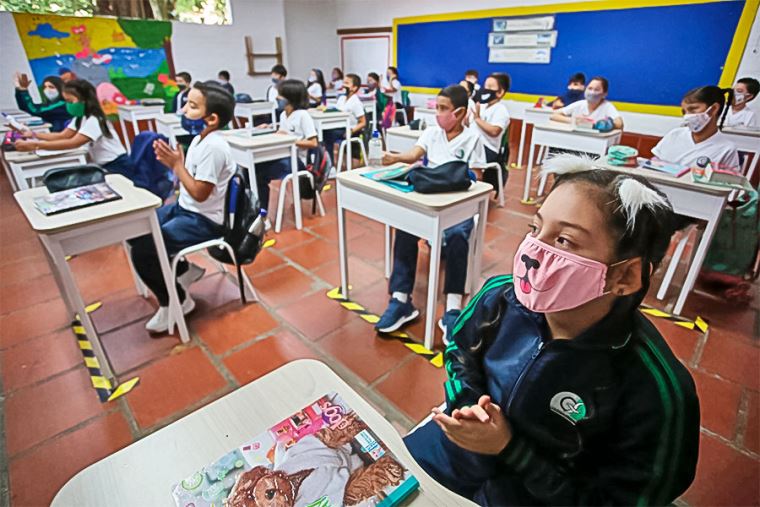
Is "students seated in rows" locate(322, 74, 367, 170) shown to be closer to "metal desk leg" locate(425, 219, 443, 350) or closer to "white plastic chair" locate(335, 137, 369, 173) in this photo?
"white plastic chair" locate(335, 137, 369, 173)

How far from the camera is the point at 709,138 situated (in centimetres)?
259

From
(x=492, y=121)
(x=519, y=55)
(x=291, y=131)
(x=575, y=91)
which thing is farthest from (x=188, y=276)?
(x=519, y=55)

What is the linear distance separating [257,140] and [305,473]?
307 centimetres

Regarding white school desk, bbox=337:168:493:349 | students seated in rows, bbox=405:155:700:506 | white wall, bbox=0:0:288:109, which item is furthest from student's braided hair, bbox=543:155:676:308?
white wall, bbox=0:0:288:109

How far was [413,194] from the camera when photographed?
1812 mm

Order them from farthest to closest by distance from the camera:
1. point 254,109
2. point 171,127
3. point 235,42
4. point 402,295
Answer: point 235,42, point 254,109, point 171,127, point 402,295

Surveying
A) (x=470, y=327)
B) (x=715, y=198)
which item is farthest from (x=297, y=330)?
(x=715, y=198)

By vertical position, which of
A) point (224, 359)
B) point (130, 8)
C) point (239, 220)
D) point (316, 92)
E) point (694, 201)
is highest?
point (130, 8)

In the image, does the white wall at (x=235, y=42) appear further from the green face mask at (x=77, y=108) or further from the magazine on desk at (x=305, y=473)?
the magazine on desk at (x=305, y=473)

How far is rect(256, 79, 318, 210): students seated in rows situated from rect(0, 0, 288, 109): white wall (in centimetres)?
510

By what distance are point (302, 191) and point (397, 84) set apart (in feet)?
15.3

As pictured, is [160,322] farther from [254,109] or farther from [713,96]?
[254,109]

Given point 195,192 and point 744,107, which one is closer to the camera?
point 195,192

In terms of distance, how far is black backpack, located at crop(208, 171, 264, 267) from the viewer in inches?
83.4
